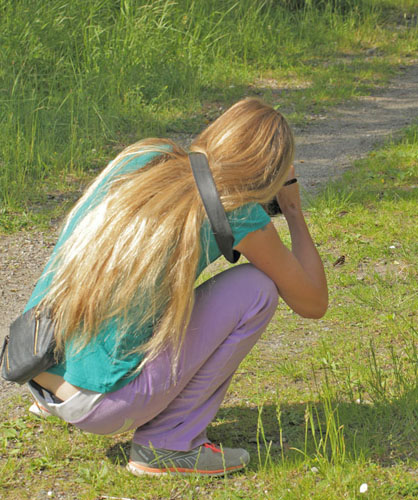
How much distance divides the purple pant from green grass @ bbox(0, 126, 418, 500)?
18cm

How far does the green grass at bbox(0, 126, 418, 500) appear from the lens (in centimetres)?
247

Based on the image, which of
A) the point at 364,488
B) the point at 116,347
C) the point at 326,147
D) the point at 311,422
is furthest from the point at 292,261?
the point at 326,147

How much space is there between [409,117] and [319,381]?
4.36 metres

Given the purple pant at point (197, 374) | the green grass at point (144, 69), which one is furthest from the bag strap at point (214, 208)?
the green grass at point (144, 69)

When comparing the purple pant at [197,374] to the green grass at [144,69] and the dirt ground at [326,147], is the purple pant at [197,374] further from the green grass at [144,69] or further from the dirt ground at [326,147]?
the green grass at [144,69]

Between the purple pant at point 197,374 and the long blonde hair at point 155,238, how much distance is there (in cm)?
9

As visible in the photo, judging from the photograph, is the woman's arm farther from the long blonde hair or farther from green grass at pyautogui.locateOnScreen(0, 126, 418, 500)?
green grass at pyautogui.locateOnScreen(0, 126, 418, 500)

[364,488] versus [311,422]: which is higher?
[311,422]

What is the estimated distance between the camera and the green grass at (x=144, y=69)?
18.1 ft

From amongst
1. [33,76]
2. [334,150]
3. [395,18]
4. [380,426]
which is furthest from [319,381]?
[395,18]

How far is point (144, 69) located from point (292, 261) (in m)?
4.94

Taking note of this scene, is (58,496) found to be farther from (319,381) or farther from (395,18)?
(395,18)

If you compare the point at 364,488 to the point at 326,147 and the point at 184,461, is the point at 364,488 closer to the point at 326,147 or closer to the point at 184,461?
the point at 184,461

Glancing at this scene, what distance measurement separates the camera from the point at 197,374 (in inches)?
96.3
